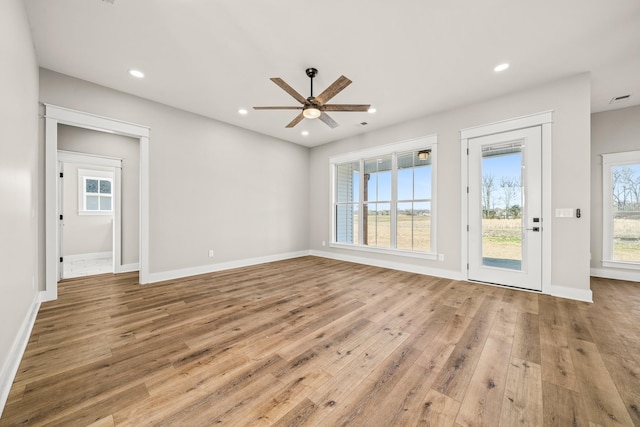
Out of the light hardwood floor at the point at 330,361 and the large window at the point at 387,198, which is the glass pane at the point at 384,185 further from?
the light hardwood floor at the point at 330,361

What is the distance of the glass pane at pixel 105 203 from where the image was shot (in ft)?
20.1

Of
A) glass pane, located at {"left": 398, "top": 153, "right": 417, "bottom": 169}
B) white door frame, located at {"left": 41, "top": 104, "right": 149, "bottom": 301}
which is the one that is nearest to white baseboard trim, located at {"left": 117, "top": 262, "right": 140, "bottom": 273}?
white door frame, located at {"left": 41, "top": 104, "right": 149, "bottom": 301}

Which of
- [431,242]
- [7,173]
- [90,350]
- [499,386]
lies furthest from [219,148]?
[499,386]

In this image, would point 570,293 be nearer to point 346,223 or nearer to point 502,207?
point 502,207

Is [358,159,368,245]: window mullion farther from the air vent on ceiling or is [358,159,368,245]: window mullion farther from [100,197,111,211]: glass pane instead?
[100,197,111,211]: glass pane

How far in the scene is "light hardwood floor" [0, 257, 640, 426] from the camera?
135cm

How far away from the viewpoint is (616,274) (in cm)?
414

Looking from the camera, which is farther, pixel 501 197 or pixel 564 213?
pixel 501 197

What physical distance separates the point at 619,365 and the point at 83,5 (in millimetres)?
5355

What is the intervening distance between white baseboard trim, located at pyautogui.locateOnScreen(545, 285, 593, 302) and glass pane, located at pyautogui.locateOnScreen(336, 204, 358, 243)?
3.46 meters

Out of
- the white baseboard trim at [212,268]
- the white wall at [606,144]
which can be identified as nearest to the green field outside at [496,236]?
the white wall at [606,144]

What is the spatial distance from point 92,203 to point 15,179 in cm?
527

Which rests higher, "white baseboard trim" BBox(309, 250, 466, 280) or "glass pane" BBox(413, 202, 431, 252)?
"glass pane" BBox(413, 202, 431, 252)

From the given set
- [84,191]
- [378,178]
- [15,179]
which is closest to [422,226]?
[378,178]
